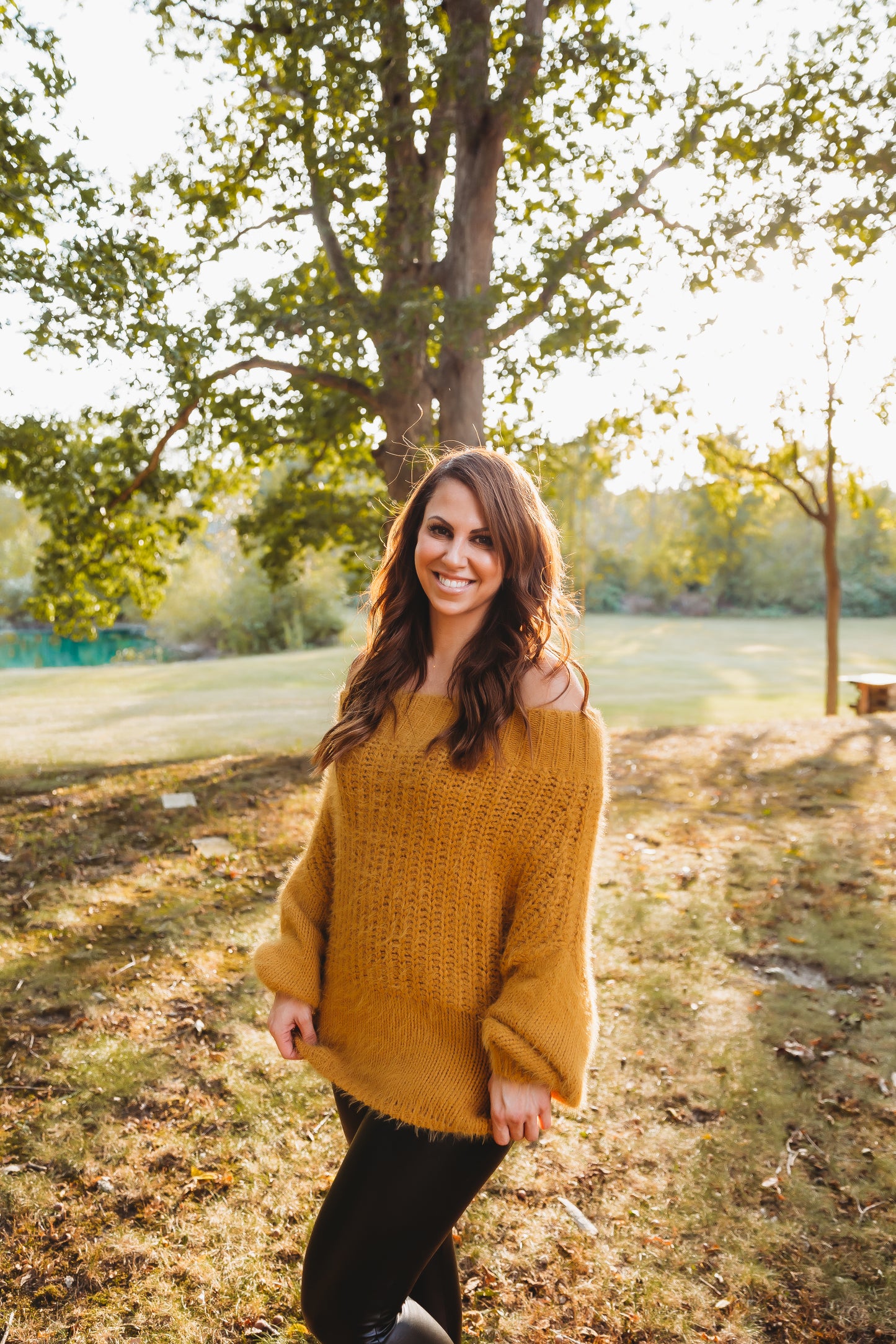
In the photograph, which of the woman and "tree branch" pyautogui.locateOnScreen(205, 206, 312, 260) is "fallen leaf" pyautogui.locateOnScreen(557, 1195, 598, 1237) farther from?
"tree branch" pyautogui.locateOnScreen(205, 206, 312, 260)

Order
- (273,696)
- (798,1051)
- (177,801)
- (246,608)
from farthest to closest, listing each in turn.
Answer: (246,608)
(273,696)
(177,801)
(798,1051)

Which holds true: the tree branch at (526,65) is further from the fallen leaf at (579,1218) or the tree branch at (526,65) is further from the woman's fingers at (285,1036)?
the fallen leaf at (579,1218)

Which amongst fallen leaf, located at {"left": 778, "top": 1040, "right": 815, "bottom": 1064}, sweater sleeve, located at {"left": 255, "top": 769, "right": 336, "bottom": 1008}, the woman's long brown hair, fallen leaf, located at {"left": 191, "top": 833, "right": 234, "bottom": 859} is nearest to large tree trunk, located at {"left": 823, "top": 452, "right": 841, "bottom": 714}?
fallen leaf, located at {"left": 191, "top": 833, "right": 234, "bottom": 859}

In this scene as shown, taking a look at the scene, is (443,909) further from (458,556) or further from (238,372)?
(238,372)

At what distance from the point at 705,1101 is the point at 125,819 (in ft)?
18.4

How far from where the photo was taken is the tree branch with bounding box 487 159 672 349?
26.6 feet

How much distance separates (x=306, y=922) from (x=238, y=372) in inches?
295

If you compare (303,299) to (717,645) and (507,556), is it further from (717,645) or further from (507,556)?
(717,645)

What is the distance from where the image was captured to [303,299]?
875 cm


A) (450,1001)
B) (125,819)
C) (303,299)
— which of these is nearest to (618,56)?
(303,299)

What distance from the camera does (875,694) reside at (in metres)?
13.6

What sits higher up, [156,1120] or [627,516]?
[627,516]

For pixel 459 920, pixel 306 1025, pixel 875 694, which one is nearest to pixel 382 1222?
pixel 306 1025

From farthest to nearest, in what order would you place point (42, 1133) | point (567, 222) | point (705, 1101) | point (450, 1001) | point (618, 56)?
point (567, 222) < point (618, 56) < point (705, 1101) < point (42, 1133) < point (450, 1001)
